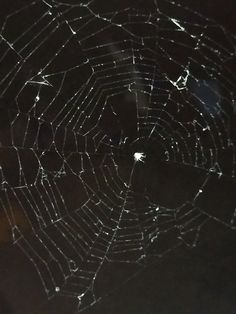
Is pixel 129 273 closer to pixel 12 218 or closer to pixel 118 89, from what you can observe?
pixel 12 218

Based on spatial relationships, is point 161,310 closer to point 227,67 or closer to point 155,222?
point 155,222

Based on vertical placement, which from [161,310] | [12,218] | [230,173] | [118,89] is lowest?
[161,310]

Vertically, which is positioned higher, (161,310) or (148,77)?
(148,77)

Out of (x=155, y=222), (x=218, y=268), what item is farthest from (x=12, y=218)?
(x=218, y=268)

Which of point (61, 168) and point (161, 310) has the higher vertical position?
point (61, 168)

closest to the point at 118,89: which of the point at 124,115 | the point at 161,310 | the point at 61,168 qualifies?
the point at 124,115

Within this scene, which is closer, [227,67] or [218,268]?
[227,67]
